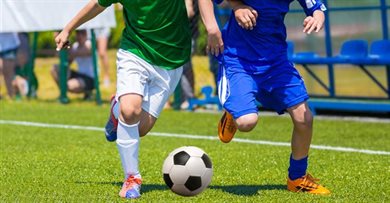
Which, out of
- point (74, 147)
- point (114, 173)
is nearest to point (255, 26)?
point (114, 173)

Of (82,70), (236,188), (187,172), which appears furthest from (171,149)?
(82,70)

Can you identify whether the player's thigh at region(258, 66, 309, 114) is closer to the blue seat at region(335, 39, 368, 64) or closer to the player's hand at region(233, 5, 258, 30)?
the player's hand at region(233, 5, 258, 30)

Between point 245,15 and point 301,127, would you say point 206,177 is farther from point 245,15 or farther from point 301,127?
point 245,15

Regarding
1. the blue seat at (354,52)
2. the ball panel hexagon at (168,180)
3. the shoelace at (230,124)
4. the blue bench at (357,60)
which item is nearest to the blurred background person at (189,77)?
the blue bench at (357,60)

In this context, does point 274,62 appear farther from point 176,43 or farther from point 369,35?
point 369,35

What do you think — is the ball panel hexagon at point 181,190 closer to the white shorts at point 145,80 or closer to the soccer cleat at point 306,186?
the white shorts at point 145,80

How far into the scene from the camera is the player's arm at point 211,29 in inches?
246

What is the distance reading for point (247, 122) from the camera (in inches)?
255

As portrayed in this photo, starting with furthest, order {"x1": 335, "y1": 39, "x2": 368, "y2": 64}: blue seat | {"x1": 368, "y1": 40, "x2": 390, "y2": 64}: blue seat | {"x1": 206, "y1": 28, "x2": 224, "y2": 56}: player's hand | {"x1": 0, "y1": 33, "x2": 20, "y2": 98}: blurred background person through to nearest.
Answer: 1. {"x1": 0, "y1": 33, "x2": 20, "y2": 98}: blurred background person
2. {"x1": 335, "y1": 39, "x2": 368, "y2": 64}: blue seat
3. {"x1": 368, "y1": 40, "x2": 390, "y2": 64}: blue seat
4. {"x1": 206, "y1": 28, "x2": 224, "y2": 56}: player's hand

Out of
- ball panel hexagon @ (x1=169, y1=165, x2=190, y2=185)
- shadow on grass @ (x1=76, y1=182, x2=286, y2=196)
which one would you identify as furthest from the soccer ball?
shadow on grass @ (x1=76, y1=182, x2=286, y2=196)

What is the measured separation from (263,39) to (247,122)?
54 cm

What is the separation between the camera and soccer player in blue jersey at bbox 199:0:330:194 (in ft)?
21.5

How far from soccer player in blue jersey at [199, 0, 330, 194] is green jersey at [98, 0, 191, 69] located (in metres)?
0.29

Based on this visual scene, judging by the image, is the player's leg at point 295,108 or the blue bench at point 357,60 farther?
the blue bench at point 357,60
